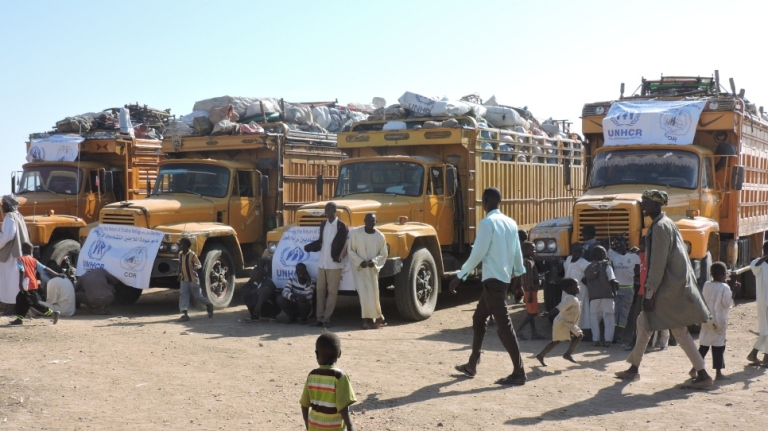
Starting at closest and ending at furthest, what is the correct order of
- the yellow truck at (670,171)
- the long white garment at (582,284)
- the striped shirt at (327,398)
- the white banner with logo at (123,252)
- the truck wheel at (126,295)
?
the striped shirt at (327,398), the long white garment at (582,284), the yellow truck at (670,171), the white banner with logo at (123,252), the truck wheel at (126,295)

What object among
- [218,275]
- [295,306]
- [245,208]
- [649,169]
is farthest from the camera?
[245,208]

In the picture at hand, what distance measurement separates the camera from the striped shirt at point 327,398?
5.02 m

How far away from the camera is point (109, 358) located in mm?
9383

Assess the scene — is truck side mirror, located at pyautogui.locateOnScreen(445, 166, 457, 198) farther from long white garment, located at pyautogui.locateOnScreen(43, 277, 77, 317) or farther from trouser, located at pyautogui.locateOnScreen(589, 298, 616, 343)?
long white garment, located at pyautogui.locateOnScreen(43, 277, 77, 317)

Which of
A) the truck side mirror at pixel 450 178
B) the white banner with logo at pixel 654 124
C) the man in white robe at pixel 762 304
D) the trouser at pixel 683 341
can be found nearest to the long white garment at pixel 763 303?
the man in white robe at pixel 762 304

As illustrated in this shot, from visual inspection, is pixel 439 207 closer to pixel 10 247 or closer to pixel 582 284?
pixel 582 284

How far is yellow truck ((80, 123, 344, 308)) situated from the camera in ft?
44.8

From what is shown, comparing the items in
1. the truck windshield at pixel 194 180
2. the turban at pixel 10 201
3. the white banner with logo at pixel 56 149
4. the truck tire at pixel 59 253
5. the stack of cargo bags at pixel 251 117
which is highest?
the stack of cargo bags at pixel 251 117

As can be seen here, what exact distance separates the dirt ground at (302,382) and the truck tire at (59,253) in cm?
268

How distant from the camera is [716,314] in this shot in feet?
28.2

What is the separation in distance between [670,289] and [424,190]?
6147 millimetres

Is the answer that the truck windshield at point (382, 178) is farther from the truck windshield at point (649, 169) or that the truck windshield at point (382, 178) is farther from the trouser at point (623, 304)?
the trouser at point (623, 304)

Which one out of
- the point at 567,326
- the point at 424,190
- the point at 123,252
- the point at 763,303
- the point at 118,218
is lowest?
the point at 567,326

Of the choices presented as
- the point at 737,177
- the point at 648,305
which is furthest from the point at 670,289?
the point at 737,177
